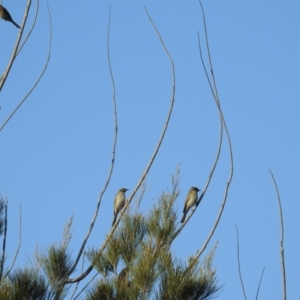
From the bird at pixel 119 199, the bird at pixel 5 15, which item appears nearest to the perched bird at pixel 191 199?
the bird at pixel 119 199

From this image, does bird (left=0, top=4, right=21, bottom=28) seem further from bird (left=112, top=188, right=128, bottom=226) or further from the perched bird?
the perched bird

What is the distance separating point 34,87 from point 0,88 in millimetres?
754

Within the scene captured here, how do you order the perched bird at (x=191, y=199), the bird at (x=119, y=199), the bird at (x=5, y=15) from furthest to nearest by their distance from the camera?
the perched bird at (x=191, y=199)
the bird at (x=119, y=199)
the bird at (x=5, y=15)

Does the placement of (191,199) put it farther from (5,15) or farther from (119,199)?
(5,15)

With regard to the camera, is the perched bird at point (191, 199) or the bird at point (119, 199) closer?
the bird at point (119, 199)

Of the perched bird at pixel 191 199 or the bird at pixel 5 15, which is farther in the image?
the perched bird at pixel 191 199

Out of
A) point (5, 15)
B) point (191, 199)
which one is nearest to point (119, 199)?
point (191, 199)

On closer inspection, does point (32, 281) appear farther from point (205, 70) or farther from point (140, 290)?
point (205, 70)

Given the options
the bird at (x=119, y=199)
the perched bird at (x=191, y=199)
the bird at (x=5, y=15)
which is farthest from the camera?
the perched bird at (x=191, y=199)

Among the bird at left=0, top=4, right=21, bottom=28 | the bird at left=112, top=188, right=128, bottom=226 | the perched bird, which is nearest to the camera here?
the bird at left=0, top=4, right=21, bottom=28

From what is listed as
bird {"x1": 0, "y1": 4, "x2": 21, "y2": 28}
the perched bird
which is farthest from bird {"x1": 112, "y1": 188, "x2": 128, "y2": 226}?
bird {"x1": 0, "y1": 4, "x2": 21, "y2": 28}

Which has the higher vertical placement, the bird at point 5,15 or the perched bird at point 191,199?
the bird at point 5,15

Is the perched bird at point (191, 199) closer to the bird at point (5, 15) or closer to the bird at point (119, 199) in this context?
the bird at point (119, 199)

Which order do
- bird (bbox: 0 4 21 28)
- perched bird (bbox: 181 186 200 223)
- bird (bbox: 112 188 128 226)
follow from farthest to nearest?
1. perched bird (bbox: 181 186 200 223)
2. bird (bbox: 112 188 128 226)
3. bird (bbox: 0 4 21 28)
